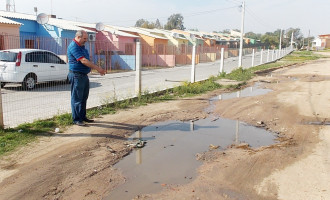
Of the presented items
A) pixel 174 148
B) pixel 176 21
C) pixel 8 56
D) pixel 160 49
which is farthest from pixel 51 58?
pixel 176 21

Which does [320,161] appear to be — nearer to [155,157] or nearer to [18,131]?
[155,157]

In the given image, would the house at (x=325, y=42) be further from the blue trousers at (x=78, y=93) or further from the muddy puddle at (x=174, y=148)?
the blue trousers at (x=78, y=93)

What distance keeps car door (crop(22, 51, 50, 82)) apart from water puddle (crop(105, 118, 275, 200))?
5.40 meters

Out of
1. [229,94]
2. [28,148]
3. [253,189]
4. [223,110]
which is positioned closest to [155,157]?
[253,189]

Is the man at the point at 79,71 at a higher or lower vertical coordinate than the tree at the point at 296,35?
lower

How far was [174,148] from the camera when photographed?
5.32 metres

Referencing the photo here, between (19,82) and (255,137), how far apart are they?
27.7ft

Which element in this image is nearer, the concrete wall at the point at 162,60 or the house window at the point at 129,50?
the house window at the point at 129,50

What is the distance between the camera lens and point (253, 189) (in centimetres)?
378

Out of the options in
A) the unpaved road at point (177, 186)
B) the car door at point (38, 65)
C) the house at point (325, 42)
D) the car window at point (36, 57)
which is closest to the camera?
the unpaved road at point (177, 186)

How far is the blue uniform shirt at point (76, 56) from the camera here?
5961 millimetres

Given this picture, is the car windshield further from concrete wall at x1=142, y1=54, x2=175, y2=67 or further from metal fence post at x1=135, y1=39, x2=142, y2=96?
concrete wall at x1=142, y1=54, x2=175, y2=67

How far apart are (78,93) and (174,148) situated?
93.5 inches

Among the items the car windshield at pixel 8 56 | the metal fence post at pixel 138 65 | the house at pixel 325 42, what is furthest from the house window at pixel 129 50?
the house at pixel 325 42
